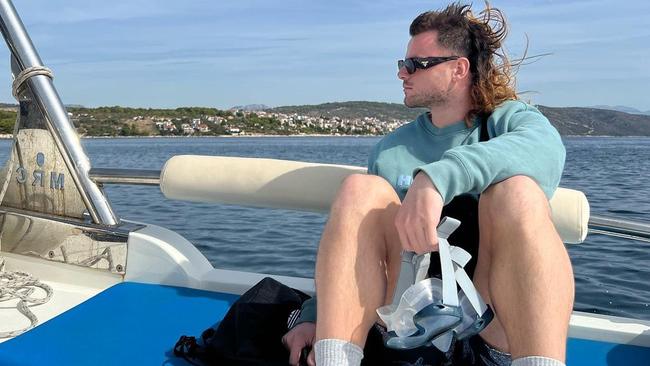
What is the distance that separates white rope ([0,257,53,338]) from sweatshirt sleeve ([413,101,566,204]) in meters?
1.66

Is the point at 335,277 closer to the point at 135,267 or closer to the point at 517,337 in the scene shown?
the point at 517,337

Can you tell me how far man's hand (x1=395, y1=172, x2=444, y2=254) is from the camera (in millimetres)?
1513

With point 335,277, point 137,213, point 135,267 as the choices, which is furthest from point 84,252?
point 137,213

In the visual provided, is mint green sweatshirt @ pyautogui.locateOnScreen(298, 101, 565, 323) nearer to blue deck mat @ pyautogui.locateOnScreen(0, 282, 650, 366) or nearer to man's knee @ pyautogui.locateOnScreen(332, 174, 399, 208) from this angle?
man's knee @ pyautogui.locateOnScreen(332, 174, 399, 208)

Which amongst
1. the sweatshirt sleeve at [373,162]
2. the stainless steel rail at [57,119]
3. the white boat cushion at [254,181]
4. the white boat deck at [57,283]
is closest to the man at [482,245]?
the sweatshirt sleeve at [373,162]

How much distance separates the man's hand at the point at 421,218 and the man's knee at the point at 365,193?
14 cm

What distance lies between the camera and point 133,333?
2.25 m

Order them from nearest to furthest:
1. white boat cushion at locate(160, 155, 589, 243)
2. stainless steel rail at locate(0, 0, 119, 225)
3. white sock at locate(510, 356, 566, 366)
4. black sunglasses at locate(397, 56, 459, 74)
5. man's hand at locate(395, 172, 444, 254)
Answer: white sock at locate(510, 356, 566, 366)
man's hand at locate(395, 172, 444, 254)
black sunglasses at locate(397, 56, 459, 74)
white boat cushion at locate(160, 155, 589, 243)
stainless steel rail at locate(0, 0, 119, 225)

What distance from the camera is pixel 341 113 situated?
1761 inches

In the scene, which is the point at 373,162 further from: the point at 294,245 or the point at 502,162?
the point at 294,245

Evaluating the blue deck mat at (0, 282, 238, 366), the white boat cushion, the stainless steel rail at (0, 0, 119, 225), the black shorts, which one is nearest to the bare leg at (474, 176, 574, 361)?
the black shorts

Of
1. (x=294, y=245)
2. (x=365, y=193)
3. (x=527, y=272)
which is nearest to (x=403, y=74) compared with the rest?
(x=365, y=193)

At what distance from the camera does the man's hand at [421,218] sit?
151 centimetres

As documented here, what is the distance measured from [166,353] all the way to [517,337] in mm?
1114
